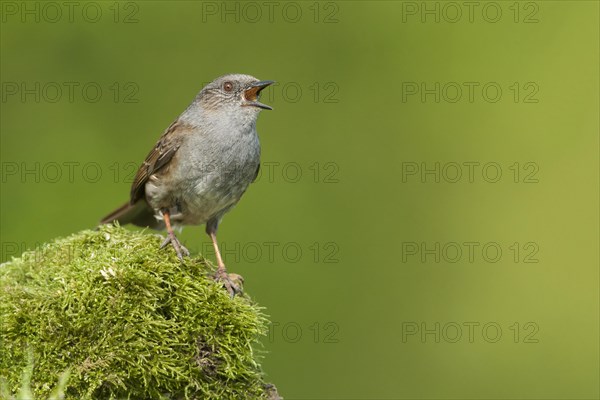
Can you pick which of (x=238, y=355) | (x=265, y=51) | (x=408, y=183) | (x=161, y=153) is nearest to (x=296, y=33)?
(x=265, y=51)

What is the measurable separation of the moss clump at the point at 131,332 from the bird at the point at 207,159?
1271mm

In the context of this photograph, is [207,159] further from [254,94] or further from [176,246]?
[176,246]

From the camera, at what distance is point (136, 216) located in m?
6.07

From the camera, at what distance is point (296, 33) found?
9.76 meters

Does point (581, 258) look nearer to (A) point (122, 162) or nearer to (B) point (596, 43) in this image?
(B) point (596, 43)

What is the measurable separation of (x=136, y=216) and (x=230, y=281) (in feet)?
5.44

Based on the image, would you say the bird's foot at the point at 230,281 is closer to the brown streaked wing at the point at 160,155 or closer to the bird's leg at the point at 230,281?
the bird's leg at the point at 230,281

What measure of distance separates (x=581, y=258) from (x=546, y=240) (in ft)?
1.42

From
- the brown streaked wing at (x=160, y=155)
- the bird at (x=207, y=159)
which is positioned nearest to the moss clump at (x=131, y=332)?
the bird at (x=207, y=159)

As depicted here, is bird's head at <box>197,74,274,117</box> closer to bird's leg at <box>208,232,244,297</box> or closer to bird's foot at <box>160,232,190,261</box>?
bird's leg at <box>208,232,244,297</box>

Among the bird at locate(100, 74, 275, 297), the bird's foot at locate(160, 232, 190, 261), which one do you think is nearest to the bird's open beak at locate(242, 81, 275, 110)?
the bird at locate(100, 74, 275, 297)

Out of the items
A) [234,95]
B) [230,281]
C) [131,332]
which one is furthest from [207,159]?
[131,332]

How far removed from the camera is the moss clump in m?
3.67

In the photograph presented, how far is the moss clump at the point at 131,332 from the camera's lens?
12.1 feet
